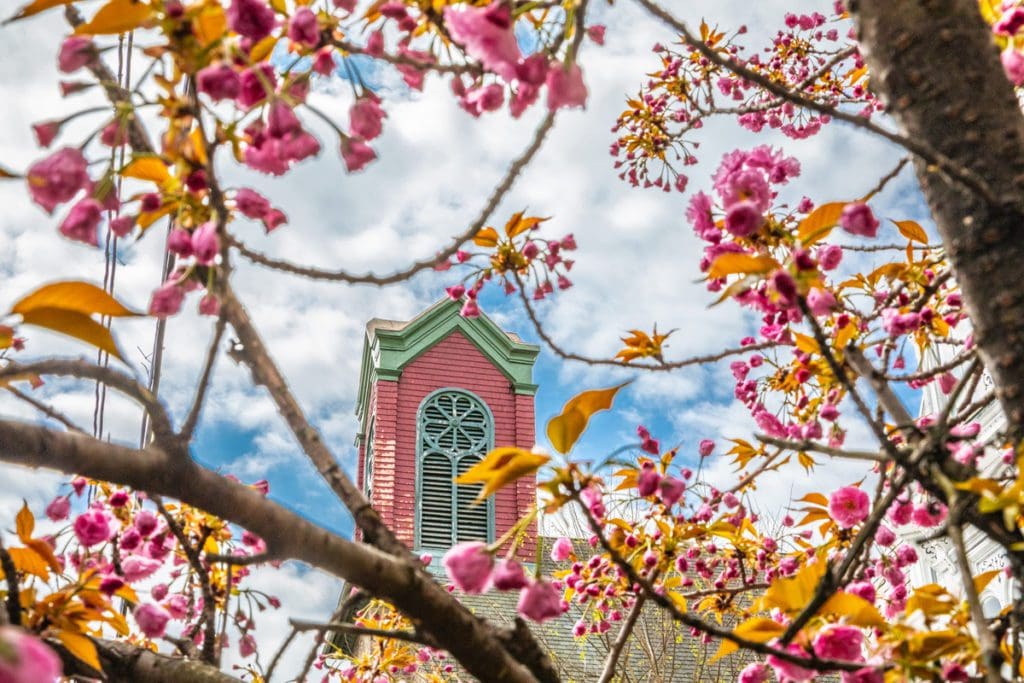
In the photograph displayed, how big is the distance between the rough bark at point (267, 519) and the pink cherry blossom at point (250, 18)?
2.08 ft

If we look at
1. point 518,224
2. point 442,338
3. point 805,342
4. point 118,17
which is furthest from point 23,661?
point 442,338

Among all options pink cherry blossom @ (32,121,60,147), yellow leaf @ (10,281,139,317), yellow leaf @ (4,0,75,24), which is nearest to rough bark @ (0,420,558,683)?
yellow leaf @ (10,281,139,317)

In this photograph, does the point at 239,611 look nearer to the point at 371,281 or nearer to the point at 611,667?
the point at 611,667

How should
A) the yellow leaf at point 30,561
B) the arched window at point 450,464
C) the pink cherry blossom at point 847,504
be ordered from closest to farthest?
1. the yellow leaf at point 30,561
2. the pink cherry blossom at point 847,504
3. the arched window at point 450,464

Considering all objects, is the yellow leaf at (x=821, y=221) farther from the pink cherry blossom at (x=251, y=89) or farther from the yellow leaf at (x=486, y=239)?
the yellow leaf at (x=486, y=239)

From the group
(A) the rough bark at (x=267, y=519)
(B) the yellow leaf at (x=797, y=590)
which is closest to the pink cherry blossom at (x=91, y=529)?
(A) the rough bark at (x=267, y=519)

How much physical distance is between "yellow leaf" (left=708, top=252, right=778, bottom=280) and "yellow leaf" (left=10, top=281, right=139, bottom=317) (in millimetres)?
830

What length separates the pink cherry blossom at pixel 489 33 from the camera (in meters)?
1.46

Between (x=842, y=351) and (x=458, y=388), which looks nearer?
(x=842, y=351)

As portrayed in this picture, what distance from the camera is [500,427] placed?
15.7 meters

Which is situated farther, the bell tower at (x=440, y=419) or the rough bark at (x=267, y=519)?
the bell tower at (x=440, y=419)

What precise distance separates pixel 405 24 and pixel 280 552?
1126mm

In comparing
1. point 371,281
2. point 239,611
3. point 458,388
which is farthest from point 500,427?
point 371,281

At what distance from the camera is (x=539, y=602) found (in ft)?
4.87
